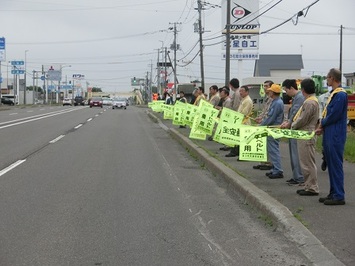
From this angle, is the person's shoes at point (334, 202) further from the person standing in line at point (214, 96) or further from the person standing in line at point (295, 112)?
the person standing in line at point (214, 96)

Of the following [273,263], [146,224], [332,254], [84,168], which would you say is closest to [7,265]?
[146,224]

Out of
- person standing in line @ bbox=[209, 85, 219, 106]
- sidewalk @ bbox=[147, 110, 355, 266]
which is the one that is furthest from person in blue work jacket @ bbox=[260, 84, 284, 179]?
person standing in line @ bbox=[209, 85, 219, 106]

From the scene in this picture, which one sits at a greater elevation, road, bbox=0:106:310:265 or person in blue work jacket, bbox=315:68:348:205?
person in blue work jacket, bbox=315:68:348:205

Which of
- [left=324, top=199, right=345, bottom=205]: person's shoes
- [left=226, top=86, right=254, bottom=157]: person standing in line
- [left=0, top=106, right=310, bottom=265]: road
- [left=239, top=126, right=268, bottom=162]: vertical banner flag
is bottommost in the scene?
[left=0, top=106, right=310, bottom=265]: road

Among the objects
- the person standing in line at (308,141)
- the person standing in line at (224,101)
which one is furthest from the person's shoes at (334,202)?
the person standing in line at (224,101)

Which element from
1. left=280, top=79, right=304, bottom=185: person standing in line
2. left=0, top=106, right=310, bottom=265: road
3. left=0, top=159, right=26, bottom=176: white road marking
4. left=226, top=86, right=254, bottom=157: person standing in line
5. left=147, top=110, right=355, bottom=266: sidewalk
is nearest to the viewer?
left=147, top=110, right=355, bottom=266: sidewalk

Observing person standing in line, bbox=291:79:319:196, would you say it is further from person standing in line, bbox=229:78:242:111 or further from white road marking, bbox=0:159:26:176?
white road marking, bbox=0:159:26:176

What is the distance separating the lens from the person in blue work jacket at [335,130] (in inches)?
271

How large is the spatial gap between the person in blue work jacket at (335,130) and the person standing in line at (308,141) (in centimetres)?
71

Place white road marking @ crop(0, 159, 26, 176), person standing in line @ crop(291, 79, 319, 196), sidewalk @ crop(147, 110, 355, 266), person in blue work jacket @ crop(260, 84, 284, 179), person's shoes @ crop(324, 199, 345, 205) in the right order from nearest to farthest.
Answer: sidewalk @ crop(147, 110, 355, 266), person's shoes @ crop(324, 199, 345, 205), person standing in line @ crop(291, 79, 319, 196), person in blue work jacket @ crop(260, 84, 284, 179), white road marking @ crop(0, 159, 26, 176)

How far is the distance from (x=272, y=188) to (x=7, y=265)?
16.2 feet

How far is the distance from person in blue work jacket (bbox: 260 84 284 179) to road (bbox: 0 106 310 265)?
3.63 feet

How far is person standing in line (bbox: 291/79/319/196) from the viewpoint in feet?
25.7

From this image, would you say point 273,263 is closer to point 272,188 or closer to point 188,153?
point 272,188
